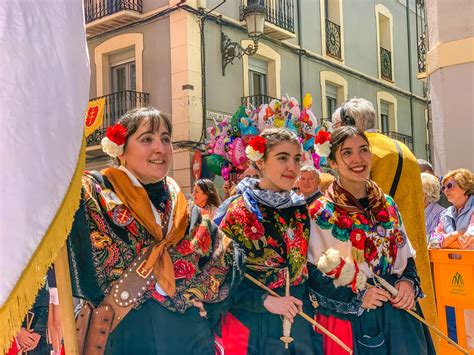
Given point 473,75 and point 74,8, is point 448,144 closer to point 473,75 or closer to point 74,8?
point 473,75

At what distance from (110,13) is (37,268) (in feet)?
39.7

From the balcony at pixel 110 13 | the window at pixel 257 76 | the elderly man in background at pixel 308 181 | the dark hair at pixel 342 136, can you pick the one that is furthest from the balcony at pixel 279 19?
the dark hair at pixel 342 136

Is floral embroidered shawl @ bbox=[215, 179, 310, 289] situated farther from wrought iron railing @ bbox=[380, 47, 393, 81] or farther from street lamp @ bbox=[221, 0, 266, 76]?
wrought iron railing @ bbox=[380, 47, 393, 81]

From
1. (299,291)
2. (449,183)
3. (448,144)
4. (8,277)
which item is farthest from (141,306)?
(448,144)

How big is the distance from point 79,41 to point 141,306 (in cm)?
108

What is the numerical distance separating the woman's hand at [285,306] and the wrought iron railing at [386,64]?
Result: 16.7 m

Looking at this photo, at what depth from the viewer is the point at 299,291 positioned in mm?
3160

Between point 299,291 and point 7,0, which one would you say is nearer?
point 7,0

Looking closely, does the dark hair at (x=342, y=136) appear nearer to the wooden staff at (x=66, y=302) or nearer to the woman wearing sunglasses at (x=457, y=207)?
the wooden staff at (x=66, y=302)

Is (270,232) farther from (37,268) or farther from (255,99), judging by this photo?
(255,99)

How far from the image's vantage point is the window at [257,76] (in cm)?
1423

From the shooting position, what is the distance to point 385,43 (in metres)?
19.3

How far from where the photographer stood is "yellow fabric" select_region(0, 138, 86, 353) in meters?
2.02

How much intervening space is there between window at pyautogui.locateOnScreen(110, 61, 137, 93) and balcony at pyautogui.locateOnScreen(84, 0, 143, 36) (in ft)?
2.87
